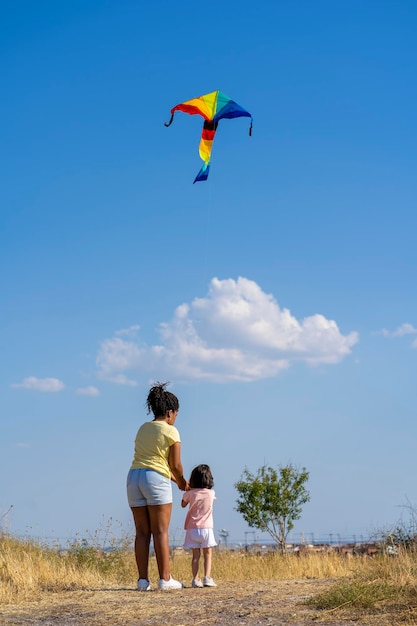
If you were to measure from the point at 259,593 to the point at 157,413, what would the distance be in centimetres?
209

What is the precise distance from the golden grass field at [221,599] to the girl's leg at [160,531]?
291mm

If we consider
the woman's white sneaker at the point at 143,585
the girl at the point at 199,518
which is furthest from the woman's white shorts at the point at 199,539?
the woman's white sneaker at the point at 143,585

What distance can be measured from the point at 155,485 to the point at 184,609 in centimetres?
159

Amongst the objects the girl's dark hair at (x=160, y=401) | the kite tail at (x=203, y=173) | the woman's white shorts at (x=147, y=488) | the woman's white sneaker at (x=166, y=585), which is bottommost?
the woman's white sneaker at (x=166, y=585)

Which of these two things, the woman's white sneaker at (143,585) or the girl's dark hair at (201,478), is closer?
the woman's white sneaker at (143,585)

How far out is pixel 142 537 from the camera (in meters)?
8.29

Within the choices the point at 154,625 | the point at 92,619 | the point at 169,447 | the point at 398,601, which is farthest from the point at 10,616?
the point at 398,601

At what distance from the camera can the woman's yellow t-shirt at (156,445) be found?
820 cm

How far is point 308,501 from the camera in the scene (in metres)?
26.0

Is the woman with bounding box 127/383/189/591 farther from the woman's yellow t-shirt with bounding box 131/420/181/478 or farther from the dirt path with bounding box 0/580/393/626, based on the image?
the dirt path with bounding box 0/580/393/626

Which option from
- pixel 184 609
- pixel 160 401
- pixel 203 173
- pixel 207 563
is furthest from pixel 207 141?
pixel 184 609

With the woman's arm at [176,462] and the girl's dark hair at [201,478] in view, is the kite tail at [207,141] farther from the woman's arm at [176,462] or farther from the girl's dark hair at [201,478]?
the woman's arm at [176,462]

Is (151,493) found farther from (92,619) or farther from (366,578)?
(366,578)

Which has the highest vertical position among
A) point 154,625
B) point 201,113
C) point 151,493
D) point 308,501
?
point 201,113
